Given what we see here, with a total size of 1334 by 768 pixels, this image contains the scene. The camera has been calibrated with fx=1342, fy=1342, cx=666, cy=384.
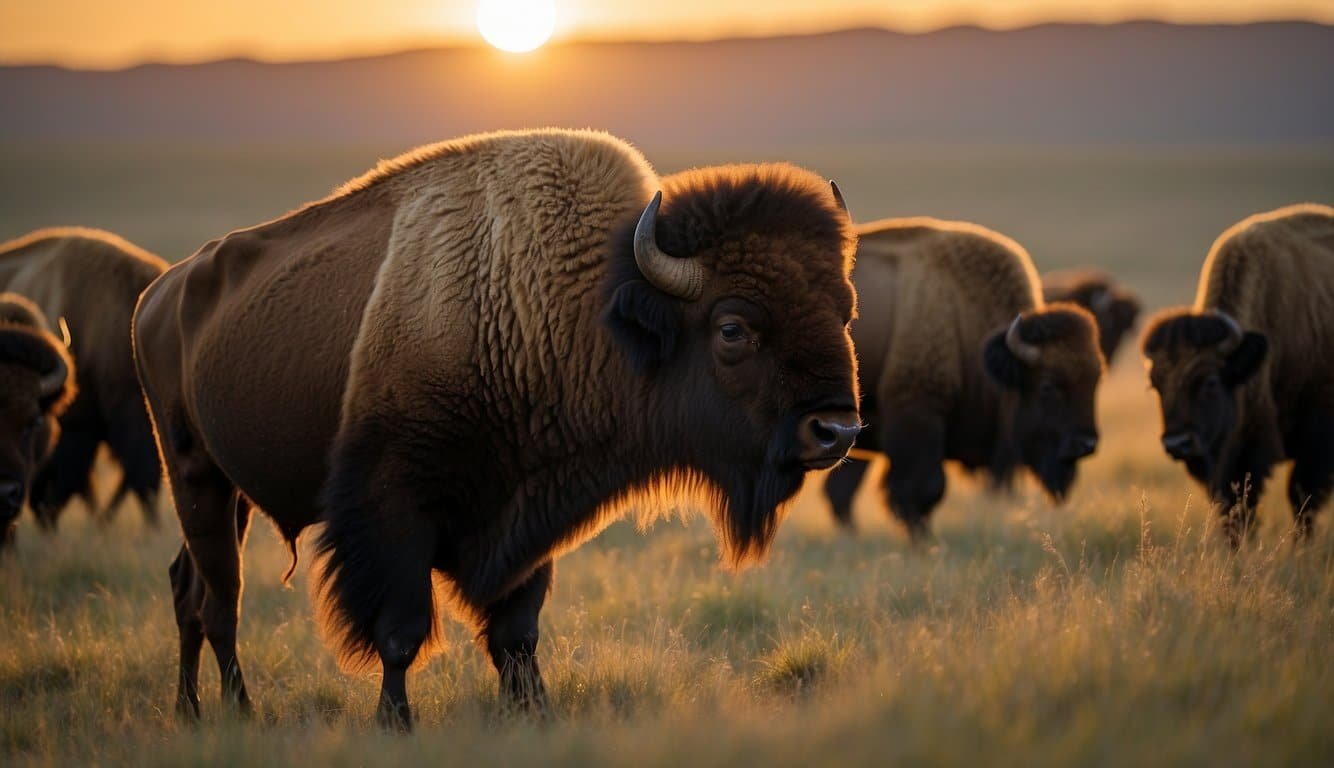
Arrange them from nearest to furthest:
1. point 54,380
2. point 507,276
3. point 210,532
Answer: point 507,276 → point 210,532 → point 54,380

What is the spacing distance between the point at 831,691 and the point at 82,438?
728cm

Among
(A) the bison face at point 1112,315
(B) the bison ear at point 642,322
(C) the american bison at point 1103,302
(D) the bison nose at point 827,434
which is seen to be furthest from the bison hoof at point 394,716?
(A) the bison face at point 1112,315

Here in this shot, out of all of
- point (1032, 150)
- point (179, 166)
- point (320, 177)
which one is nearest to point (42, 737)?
point (320, 177)

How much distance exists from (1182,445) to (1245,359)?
62 cm

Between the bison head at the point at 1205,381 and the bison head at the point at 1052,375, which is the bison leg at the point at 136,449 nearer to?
the bison head at the point at 1052,375

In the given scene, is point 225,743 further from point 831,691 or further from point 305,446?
point 831,691

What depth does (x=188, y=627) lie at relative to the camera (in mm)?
6035

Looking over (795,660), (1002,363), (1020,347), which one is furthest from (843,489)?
(795,660)

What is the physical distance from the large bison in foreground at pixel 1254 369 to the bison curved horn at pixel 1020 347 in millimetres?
937

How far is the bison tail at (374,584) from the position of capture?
4801 millimetres

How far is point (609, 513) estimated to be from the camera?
5141mm

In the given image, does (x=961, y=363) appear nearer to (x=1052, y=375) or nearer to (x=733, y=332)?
(x=1052, y=375)

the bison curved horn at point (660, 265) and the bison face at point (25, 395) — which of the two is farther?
the bison face at point (25, 395)

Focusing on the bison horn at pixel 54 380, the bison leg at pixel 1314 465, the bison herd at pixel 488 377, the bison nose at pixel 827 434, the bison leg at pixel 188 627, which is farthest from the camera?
the bison leg at pixel 1314 465
